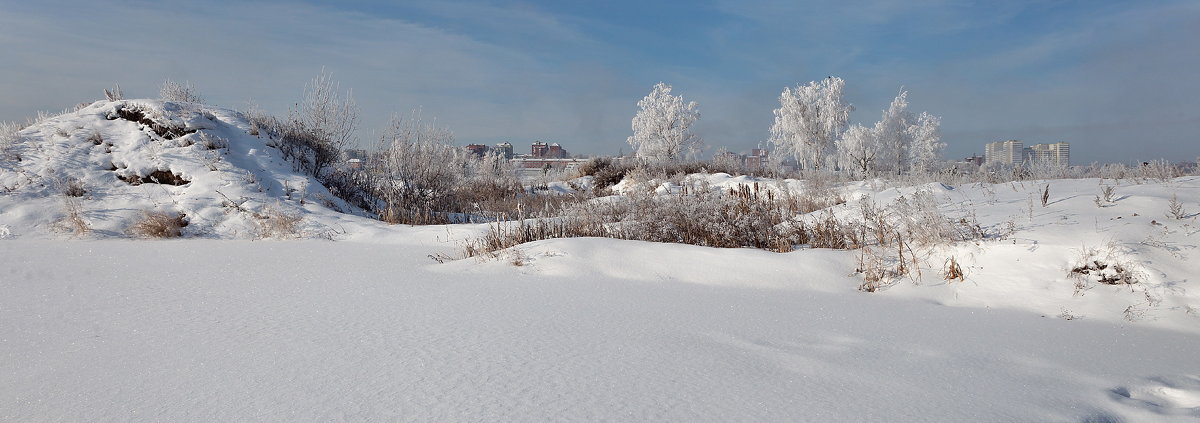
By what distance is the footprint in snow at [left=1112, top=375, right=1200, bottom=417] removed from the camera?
2.26m

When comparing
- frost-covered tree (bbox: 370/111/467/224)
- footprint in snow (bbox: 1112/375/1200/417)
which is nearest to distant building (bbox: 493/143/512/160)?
frost-covered tree (bbox: 370/111/467/224)

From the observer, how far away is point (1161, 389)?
2.44m

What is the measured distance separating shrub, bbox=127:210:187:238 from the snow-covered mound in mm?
105

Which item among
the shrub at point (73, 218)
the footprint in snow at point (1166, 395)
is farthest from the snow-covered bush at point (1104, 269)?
the shrub at point (73, 218)

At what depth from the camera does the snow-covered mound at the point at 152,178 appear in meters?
7.79

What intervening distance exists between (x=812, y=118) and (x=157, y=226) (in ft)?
132

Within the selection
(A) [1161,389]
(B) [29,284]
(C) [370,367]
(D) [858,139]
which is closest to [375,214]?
(B) [29,284]

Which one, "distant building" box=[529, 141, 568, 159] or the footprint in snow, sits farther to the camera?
"distant building" box=[529, 141, 568, 159]

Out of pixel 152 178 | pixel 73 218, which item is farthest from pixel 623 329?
pixel 152 178

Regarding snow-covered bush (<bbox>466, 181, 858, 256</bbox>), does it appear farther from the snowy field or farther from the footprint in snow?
the footprint in snow

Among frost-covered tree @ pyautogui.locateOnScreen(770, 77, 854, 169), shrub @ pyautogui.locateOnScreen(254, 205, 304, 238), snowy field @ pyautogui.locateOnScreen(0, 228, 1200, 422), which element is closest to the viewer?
snowy field @ pyautogui.locateOnScreen(0, 228, 1200, 422)

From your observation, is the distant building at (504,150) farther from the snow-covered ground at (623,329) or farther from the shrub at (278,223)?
the snow-covered ground at (623,329)

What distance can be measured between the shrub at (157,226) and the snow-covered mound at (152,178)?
0.10m

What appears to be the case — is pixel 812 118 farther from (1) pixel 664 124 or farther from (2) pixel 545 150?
(2) pixel 545 150
